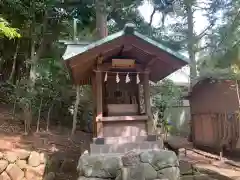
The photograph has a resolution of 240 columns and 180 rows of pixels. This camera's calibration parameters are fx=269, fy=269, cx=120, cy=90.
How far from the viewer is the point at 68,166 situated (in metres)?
8.58

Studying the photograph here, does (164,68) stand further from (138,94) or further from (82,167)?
(82,167)

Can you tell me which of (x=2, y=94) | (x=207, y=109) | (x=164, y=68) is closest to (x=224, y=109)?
(x=207, y=109)

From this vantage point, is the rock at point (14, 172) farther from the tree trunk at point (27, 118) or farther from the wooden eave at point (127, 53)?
the wooden eave at point (127, 53)

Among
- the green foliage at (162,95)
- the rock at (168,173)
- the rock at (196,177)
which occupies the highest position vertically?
the green foliage at (162,95)

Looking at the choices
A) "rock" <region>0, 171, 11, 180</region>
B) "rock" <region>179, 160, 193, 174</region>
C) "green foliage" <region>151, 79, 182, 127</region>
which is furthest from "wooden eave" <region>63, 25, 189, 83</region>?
"green foliage" <region>151, 79, 182, 127</region>

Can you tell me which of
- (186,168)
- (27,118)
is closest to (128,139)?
(186,168)

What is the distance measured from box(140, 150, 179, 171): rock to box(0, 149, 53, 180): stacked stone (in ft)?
12.2

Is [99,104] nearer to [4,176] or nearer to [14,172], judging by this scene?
[14,172]

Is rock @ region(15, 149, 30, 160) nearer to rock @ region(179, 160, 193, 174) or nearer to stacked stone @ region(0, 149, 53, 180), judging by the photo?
stacked stone @ region(0, 149, 53, 180)

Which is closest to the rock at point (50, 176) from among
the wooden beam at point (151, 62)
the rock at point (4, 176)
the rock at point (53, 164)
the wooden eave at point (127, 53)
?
the rock at point (53, 164)

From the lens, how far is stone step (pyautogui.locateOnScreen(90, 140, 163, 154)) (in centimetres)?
590

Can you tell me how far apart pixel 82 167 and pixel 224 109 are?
22.9 ft

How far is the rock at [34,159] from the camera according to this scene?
784 centimetres

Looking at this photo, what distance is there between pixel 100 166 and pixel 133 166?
680 mm
